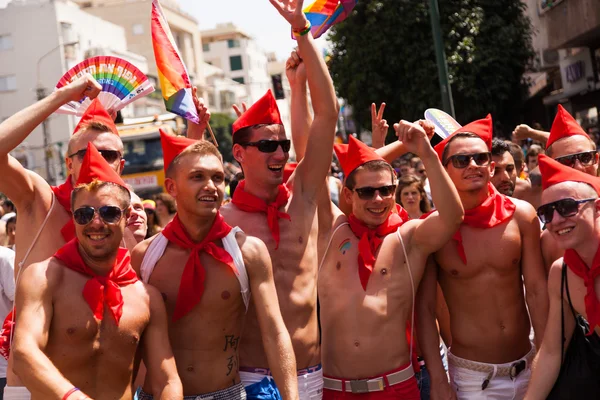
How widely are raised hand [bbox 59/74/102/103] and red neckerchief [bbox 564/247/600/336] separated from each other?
106 inches

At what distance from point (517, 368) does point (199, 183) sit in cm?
221

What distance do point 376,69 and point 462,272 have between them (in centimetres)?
1818

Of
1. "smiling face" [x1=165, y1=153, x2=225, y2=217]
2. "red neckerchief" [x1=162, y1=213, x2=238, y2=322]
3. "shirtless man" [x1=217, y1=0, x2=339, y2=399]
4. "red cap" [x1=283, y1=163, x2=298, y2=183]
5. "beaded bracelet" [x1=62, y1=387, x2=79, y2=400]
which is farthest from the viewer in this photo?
"red cap" [x1=283, y1=163, x2=298, y2=183]

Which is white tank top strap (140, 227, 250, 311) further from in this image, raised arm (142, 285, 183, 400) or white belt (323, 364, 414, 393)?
white belt (323, 364, 414, 393)

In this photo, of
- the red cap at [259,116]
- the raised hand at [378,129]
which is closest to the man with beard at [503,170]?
the raised hand at [378,129]

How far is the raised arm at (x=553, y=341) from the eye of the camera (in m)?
4.50

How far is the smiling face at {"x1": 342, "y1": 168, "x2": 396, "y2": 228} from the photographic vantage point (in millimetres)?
4965

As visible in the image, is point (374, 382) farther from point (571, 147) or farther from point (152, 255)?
point (571, 147)

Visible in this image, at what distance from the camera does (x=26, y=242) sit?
4.70 m

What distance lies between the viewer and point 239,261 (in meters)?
4.28

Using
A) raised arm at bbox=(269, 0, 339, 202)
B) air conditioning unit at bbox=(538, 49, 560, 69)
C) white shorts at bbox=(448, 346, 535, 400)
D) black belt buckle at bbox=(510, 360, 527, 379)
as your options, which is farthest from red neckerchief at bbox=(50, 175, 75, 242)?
air conditioning unit at bbox=(538, 49, 560, 69)

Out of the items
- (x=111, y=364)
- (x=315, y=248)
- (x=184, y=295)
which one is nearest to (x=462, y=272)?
(x=315, y=248)

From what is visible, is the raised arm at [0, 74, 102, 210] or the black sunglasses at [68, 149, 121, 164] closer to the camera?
the raised arm at [0, 74, 102, 210]

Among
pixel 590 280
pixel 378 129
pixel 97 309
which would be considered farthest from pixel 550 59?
pixel 97 309
